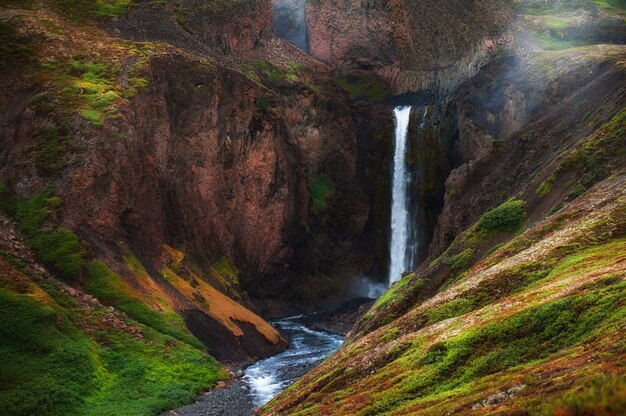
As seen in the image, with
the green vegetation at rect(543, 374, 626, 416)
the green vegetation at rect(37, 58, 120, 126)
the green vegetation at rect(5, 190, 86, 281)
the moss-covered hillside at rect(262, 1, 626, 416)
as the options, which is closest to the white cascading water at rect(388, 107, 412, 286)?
the moss-covered hillside at rect(262, 1, 626, 416)

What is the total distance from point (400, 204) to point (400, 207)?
391 mm

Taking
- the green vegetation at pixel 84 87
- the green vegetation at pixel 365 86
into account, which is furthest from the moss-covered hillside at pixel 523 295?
the green vegetation at pixel 365 86

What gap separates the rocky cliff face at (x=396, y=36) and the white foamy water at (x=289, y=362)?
42.2m

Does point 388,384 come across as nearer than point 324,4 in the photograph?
Yes

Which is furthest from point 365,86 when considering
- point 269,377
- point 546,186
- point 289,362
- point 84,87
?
point 269,377

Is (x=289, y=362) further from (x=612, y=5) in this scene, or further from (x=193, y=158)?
(x=612, y=5)

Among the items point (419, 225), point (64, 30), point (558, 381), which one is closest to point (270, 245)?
point (419, 225)

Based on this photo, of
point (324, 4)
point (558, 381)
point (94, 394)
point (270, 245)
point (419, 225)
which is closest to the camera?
point (558, 381)

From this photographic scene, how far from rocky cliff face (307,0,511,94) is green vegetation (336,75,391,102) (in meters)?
1.23

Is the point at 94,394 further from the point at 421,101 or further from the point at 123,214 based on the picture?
the point at 421,101

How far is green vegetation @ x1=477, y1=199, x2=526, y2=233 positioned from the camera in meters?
39.6

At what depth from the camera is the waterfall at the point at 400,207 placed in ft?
247

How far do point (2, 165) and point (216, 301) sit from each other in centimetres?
1784

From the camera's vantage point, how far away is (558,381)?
14.5m
